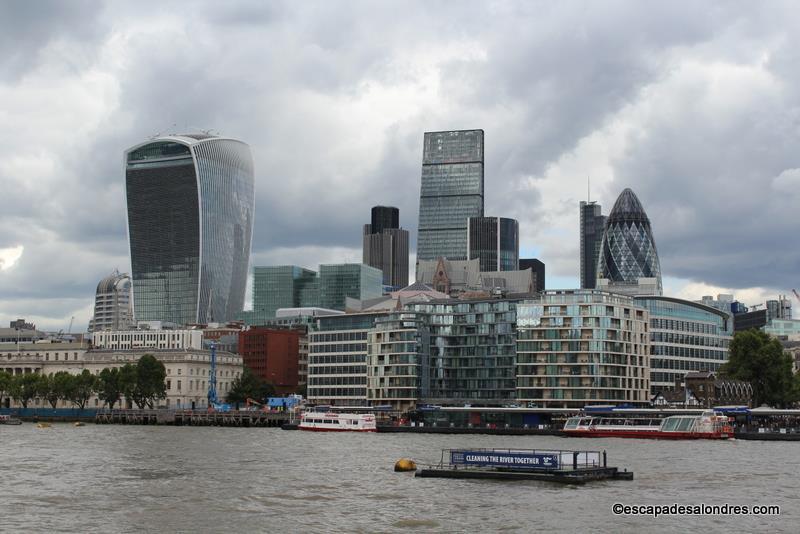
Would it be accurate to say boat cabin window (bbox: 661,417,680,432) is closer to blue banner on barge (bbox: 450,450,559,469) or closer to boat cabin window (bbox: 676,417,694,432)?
boat cabin window (bbox: 676,417,694,432)

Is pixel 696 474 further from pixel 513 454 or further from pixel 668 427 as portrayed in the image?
pixel 668 427

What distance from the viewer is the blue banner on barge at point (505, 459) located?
85.9 metres

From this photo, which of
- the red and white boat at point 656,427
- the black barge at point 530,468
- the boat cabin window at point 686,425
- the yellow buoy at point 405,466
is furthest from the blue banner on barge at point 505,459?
the boat cabin window at point 686,425

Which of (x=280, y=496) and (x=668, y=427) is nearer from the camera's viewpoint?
(x=280, y=496)

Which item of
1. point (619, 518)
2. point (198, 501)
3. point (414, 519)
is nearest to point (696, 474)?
point (619, 518)

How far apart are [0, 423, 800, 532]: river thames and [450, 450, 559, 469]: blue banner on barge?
295 centimetres

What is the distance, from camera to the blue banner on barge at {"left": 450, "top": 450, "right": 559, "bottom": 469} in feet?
282

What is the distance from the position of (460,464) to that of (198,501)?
26318 mm

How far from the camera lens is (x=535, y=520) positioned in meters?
65.1

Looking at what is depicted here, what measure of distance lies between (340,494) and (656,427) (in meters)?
106

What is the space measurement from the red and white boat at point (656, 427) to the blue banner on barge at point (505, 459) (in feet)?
270

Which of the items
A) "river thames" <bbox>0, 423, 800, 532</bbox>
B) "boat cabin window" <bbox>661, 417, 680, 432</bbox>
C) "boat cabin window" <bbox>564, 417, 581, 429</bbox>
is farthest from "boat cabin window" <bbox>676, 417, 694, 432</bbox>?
"river thames" <bbox>0, 423, 800, 532</bbox>

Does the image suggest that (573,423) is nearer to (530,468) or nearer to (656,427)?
(656,427)

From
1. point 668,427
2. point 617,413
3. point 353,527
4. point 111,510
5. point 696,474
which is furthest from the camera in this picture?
point 617,413
